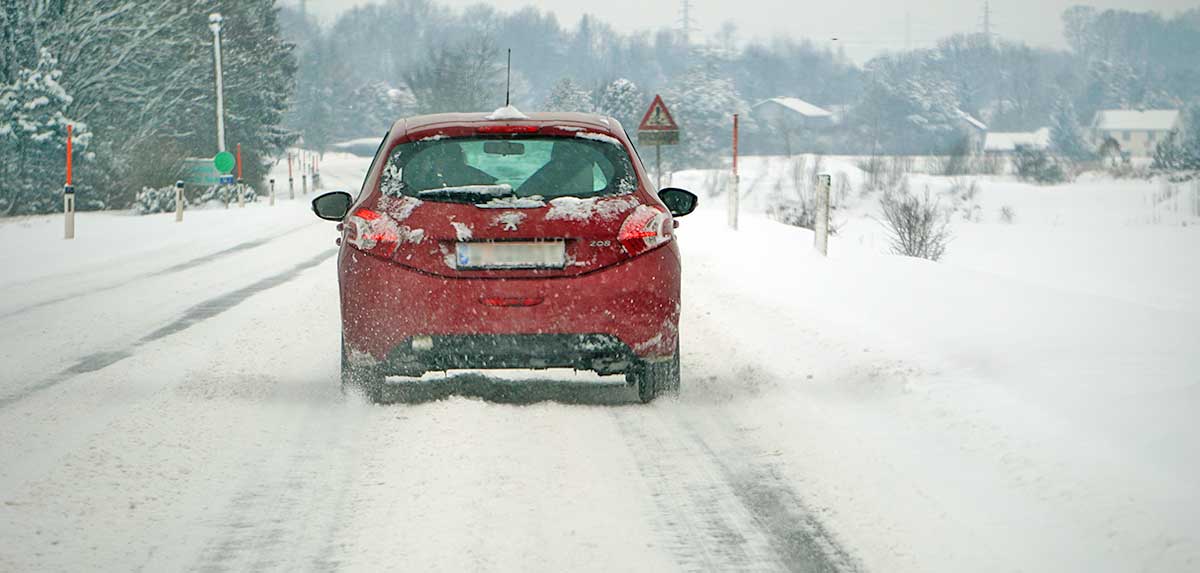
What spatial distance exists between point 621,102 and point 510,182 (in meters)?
84.8

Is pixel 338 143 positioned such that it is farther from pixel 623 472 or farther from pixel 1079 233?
pixel 623 472

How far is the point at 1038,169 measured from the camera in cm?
6156

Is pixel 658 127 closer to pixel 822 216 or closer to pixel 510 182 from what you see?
pixel 822 216

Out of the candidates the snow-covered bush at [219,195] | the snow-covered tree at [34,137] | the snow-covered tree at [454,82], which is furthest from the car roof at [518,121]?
the snow-covered tree at [454,82]

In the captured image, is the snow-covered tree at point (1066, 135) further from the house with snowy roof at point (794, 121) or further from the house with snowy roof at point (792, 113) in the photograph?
the house with snowy roof at point (792, 113)

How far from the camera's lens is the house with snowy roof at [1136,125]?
135 meters

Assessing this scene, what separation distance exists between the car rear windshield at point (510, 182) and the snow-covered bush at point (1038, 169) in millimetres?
57418

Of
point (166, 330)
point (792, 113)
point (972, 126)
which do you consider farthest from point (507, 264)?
point (972, 126)

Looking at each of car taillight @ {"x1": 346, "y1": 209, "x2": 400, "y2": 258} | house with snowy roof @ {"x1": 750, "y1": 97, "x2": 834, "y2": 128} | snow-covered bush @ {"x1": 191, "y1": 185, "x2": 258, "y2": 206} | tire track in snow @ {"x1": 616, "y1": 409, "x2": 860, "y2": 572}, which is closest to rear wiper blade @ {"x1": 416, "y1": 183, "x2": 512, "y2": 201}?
car taillight @ {"x1": 346, "y1": 209, "x2": 400, "y2": 258}

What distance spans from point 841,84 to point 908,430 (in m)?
160

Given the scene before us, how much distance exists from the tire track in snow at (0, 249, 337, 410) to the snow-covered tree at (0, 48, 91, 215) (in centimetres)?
1732

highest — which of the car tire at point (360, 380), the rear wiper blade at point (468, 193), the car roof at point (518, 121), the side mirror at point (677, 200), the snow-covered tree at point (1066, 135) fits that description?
the snow-covered tree at point (1066, 135)

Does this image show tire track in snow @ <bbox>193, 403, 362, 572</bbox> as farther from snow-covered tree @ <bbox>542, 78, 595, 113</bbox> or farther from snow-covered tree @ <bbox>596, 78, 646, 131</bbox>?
snow-covered tree @ <bbox>542, 78, 595, 113</bbox>

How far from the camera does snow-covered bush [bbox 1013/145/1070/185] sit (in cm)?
6094
